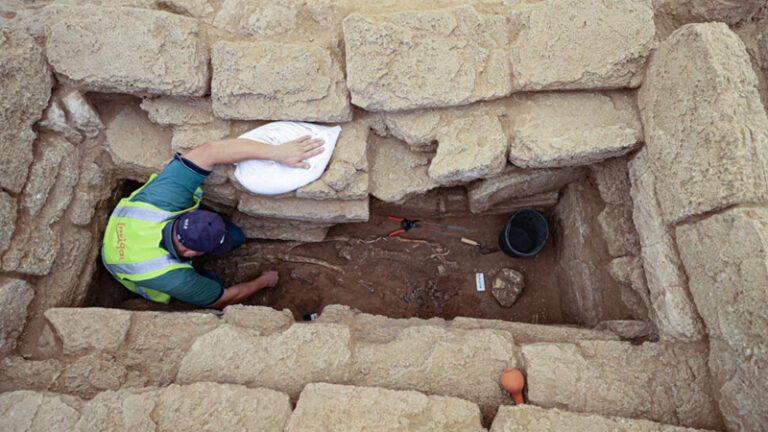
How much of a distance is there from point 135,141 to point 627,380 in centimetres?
335

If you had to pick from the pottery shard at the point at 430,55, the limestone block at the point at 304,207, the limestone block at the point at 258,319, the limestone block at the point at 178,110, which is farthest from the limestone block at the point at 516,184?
the limestone block at the point at 178,110

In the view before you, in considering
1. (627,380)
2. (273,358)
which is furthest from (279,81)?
(627,380)

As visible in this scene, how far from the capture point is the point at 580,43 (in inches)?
90.1

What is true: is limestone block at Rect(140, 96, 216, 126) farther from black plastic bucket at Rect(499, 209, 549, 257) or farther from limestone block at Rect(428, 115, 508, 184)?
black plastic bucket at Rect(499, 209, 549, 257)

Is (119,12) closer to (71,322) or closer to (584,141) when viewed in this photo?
(71,322)

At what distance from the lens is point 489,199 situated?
10.1 feet

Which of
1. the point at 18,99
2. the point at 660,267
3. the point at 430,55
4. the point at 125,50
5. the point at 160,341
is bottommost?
the point at 160,341

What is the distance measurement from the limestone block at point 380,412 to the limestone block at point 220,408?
0.11 m

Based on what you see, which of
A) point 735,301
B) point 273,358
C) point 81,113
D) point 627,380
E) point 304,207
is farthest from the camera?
point 304,207

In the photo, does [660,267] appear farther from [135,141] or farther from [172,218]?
[135,141]

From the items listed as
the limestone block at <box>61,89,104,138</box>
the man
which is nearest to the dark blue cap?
the man

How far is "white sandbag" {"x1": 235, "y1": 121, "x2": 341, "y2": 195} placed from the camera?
2600mm

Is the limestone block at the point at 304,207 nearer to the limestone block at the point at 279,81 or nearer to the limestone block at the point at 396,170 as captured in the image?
the limestone block at the point at 396,170

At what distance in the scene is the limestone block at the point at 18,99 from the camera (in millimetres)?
2260
